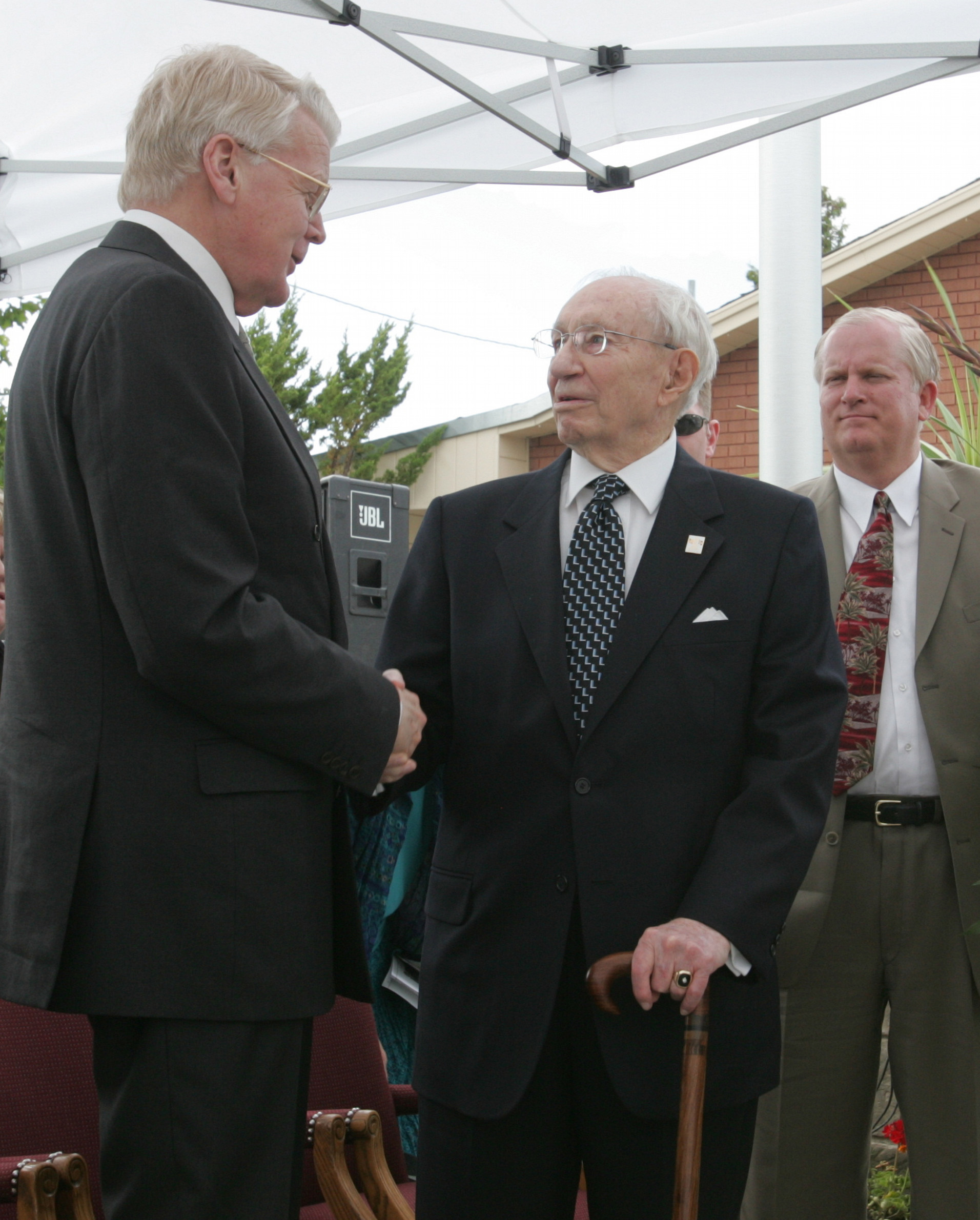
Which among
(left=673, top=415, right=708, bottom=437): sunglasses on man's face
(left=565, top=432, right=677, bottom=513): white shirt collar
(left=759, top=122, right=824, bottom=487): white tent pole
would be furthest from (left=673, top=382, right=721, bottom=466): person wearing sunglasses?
(left=759, top=122, right=824, bottom=487): white tent pole

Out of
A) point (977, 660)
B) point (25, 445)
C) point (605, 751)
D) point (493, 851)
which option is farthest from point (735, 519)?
point (25, 445)

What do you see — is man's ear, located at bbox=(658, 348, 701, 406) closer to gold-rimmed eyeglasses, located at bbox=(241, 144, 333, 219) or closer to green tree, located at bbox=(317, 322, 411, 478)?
gold-rimmed eyeglasses, located at bbox=(241, 144, 333, 219)

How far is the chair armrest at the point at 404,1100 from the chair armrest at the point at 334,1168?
0.28 m

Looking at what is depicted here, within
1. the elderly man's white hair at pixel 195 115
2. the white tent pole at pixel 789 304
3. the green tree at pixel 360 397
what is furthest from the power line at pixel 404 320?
the elderly man's white hair at pixel 195 115

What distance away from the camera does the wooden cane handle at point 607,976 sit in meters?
1.88

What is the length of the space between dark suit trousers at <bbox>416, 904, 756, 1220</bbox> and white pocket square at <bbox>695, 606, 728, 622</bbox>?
1.71ft

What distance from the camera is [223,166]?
1803 mm

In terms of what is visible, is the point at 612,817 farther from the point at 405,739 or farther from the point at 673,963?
the point at 405,739

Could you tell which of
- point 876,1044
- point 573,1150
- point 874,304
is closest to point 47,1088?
point 573,1150

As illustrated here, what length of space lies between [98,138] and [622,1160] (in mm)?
4406

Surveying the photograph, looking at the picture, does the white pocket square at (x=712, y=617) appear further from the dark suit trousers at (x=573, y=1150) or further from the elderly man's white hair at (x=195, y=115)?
the elderly man's white hair at (x=195, y=115)

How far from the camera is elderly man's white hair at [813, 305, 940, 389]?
3156mm

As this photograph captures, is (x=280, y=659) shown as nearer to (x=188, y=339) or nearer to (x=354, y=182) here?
(x=188, y=339)

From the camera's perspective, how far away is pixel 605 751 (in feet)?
6.77
